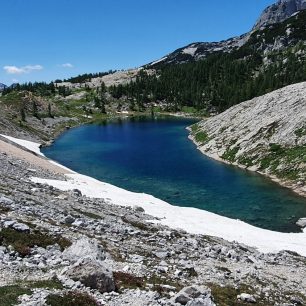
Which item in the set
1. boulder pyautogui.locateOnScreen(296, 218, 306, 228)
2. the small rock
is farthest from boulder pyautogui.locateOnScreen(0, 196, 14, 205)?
boulder pyautogui.locateOnScreen(296, 218, 306, 228)

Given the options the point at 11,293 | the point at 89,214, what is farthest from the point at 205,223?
the point at 11,293

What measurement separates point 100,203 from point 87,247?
24.2 meters

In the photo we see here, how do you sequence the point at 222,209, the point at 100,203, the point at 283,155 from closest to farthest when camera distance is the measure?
the point at 100,203, the point at 222,209, the point at 283,155

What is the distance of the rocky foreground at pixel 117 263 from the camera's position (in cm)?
2048

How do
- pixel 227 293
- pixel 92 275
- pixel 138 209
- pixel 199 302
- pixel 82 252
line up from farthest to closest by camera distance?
1. pixel 138 209
2. pixel 227 293
3. pixel 82 252
4. pixel 92 275
5. pixel 199 302

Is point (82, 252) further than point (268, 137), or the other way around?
point (268, 137)

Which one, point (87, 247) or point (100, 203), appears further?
point (100, 203)

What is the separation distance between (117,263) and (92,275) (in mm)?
4945

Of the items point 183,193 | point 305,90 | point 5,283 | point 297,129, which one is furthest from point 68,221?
point 305,90

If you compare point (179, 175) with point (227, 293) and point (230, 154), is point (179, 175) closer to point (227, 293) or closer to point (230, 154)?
point (230, 154)

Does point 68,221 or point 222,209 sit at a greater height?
point 68,221

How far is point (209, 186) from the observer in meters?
72.8

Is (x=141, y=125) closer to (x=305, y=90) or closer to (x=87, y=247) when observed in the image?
(x=305, y=90)

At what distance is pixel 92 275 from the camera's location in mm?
20703
